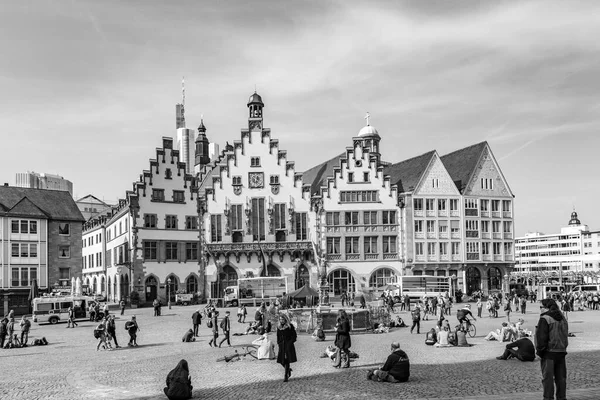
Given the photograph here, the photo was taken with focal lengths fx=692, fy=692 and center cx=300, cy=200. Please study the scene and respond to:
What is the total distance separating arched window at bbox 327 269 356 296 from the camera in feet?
232

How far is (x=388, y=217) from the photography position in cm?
7125

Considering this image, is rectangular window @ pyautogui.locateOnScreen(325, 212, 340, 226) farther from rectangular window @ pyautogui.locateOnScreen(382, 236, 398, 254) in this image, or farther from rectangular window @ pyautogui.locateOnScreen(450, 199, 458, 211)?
rectangular window @ pyautogui.locateOnScreen(450, 199, 458, 211)

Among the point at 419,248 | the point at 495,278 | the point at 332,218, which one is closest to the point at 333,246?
the point at 332,218

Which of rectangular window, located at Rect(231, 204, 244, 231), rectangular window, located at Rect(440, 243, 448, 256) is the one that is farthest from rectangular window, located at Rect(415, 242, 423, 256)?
rectangular window, located at Rect(231, 204, 244, 231)

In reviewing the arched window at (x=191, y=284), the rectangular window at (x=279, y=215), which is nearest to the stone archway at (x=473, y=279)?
the rectangular window at (x=279, y=215)

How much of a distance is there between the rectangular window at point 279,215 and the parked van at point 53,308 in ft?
84.0

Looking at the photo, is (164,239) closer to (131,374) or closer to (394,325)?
(394,325)

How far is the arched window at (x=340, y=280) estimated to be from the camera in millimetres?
70750

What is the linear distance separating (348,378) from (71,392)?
304 inches

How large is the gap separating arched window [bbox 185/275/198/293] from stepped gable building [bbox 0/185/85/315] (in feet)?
34.9

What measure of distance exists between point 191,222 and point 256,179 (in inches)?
313

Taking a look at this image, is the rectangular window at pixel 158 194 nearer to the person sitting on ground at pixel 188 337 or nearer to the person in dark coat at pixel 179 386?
the person sitting on ground at pixel 188 337

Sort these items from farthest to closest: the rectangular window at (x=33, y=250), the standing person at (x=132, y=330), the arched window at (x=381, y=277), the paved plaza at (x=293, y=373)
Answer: the arched window at (x=381, y=277) < the rectangular window at (x=33, y=250) < the standing person at (x=132, y=330) < the paved plaza at (x=293, y=373)

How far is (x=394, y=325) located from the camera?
125 feet
